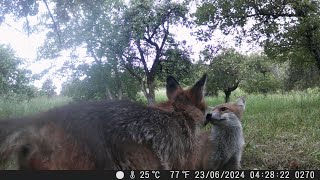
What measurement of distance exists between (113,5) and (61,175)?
896 inches

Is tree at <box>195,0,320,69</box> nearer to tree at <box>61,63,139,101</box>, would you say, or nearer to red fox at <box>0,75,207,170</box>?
tree at <box>61,63,139,101</box>

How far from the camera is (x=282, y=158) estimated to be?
21.5 ft

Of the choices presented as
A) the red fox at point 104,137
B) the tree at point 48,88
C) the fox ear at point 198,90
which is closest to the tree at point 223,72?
the tree at point 48,88

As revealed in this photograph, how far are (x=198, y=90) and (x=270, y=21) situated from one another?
57.6ft

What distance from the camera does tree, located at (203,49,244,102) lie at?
23.8 m

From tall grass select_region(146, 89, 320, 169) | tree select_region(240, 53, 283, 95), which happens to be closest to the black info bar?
tall grass select_region(146, 89, 320, 169)

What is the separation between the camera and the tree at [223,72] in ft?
77.9

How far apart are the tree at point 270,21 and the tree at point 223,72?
3.74 meters

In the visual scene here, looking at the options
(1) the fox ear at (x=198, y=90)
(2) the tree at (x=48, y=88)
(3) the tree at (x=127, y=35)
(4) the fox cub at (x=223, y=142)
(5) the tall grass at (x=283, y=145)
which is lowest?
(5) the tall grass at (x=283, y=145)

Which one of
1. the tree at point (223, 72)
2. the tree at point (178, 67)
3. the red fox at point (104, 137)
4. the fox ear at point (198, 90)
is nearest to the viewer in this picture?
the red fox at point (104, 137)

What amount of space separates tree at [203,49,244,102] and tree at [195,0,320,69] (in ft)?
12.3

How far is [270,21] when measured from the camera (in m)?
19.8

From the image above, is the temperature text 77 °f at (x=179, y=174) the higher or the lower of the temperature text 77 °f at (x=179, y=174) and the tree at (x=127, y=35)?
the lower

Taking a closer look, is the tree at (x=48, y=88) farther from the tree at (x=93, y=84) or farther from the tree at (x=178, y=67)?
the tree at (x=178, y=67)
